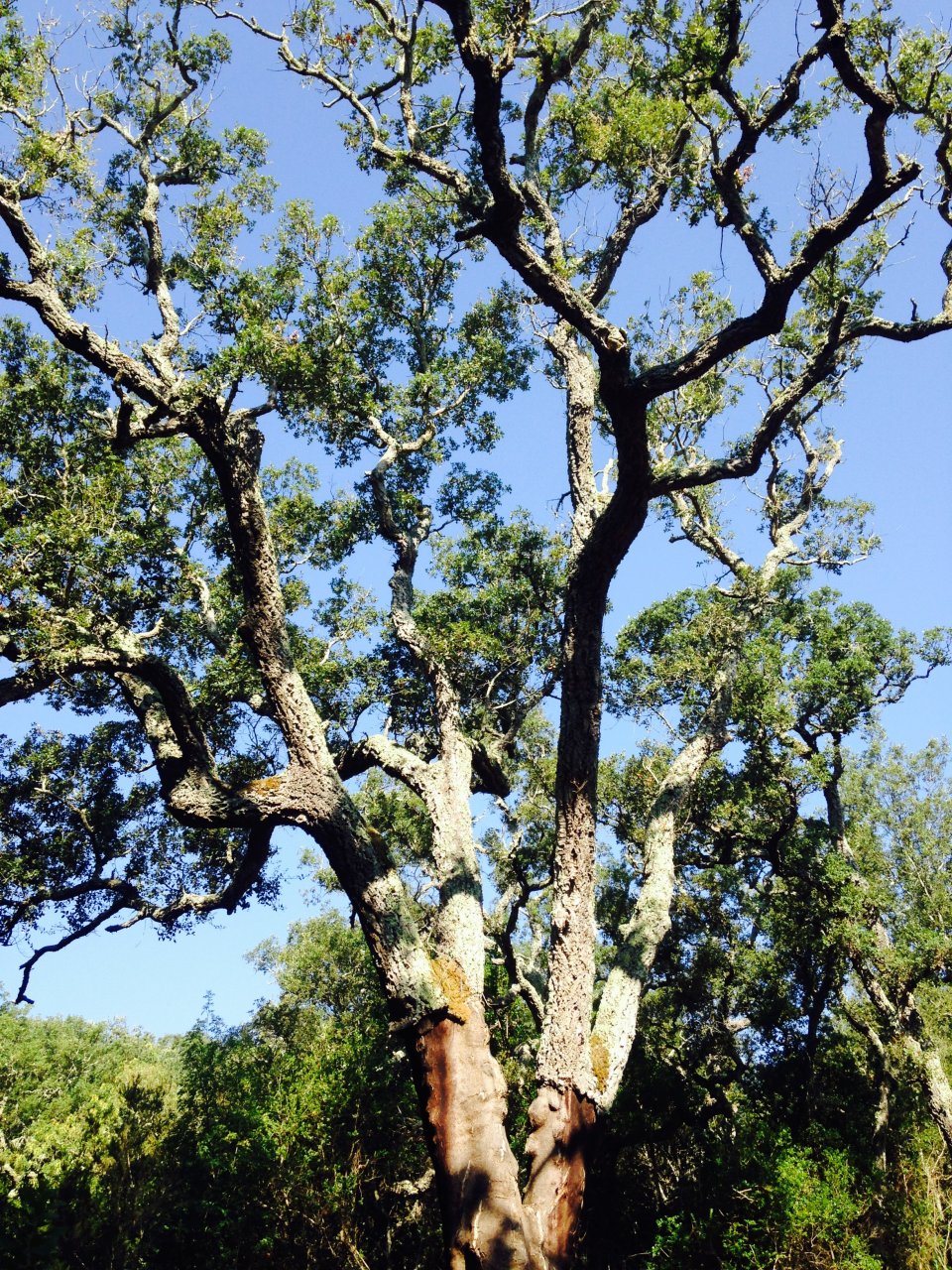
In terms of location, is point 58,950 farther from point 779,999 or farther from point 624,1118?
point 779,999

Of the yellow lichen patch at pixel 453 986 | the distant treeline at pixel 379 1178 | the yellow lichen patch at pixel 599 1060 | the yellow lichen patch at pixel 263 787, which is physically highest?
the yellow lichen patch at pixel 263 787

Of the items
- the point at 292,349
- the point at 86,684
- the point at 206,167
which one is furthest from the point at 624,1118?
the point at 206,167

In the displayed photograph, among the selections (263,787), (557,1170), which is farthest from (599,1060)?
(263,787)

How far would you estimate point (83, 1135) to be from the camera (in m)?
8.45

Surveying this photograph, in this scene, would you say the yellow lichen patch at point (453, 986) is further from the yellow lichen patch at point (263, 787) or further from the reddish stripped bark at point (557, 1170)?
the yellow lichen patch at point (263, 787)

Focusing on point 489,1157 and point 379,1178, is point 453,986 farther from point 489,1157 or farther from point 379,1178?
point 379,1178

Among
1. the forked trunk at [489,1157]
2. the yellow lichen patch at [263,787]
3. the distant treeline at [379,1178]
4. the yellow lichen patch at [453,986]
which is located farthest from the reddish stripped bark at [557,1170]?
the yellow lichen patch at [263,787]

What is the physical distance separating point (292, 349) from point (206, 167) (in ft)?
15.7

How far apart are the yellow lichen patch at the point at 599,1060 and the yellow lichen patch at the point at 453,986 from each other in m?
1.18

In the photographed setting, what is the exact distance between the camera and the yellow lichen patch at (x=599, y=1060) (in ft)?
20.8

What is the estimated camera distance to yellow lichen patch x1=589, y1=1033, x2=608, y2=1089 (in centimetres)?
633

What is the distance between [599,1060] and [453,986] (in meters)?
1.39

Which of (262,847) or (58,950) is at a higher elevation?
(262,847)

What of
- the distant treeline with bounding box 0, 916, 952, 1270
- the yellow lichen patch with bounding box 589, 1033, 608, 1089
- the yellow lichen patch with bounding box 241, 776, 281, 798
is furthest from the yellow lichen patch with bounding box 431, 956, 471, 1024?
the distant treeline with bounding box 0, 916, 952, 1270
